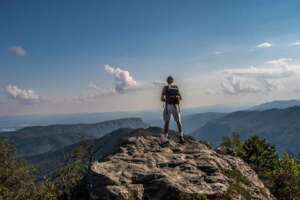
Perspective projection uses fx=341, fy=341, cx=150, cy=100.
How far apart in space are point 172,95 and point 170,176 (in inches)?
329

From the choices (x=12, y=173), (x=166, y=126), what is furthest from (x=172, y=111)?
(x=12, y=173)

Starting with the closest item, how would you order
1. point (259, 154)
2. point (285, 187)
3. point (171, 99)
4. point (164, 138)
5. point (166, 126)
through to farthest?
point (171, 99) < point (166, 126) < point (164, 138) < point (285, 187) < point (259, 154)

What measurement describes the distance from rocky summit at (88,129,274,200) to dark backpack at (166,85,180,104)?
14.1ft

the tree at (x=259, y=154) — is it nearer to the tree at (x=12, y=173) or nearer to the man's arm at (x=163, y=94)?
the tree at (x=12, y=173)

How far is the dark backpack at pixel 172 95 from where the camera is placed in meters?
30.0

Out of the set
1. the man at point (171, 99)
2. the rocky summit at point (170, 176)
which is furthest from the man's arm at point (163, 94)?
the rocky summit at point (170, 176)

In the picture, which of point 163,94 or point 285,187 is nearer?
point 163,94

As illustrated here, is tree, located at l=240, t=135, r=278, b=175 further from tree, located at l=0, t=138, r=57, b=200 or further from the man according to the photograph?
the man

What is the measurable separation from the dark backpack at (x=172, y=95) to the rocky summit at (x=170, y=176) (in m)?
4.31

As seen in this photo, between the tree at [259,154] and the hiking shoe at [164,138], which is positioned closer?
the hiking shoe at [164,138]

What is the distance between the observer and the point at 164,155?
1125 inches

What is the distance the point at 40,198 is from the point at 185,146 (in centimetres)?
2306

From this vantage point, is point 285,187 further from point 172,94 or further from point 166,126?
point 172,94

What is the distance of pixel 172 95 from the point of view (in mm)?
30078
